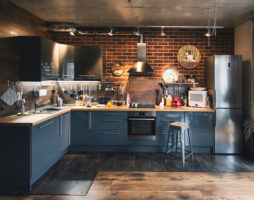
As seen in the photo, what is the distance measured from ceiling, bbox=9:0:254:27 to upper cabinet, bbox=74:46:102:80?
1.96ft

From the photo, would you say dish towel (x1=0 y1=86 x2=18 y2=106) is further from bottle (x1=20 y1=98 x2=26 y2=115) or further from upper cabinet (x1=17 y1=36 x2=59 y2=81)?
upper cabinet (x1=17 y1=36 x2=59 y2=81)

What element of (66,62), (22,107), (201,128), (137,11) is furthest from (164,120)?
(22,107)

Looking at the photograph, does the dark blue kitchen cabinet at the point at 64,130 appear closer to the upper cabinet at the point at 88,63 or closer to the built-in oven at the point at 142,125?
the upper cabinet at the point at 88,63

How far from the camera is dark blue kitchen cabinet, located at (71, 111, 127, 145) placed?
441cm

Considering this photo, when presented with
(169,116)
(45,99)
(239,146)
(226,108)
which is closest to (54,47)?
(45,99)

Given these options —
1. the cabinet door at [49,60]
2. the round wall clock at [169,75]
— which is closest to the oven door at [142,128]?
the round wall clock at [169,75]

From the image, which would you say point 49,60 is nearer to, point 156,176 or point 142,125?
point 142,125

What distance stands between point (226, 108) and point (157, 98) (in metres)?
1.47

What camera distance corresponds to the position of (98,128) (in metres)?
4.42

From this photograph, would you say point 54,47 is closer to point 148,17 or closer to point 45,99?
point 45,99

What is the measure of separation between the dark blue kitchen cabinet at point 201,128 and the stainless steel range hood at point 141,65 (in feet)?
4.01

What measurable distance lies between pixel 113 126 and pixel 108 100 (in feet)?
2.85

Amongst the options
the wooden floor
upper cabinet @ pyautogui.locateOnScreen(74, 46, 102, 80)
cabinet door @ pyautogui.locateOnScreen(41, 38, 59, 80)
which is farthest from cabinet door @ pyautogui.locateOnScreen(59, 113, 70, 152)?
upper cabinet @ pyautogui.locateOnScreen(74, 46, 102, 80)

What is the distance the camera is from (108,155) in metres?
4.32
